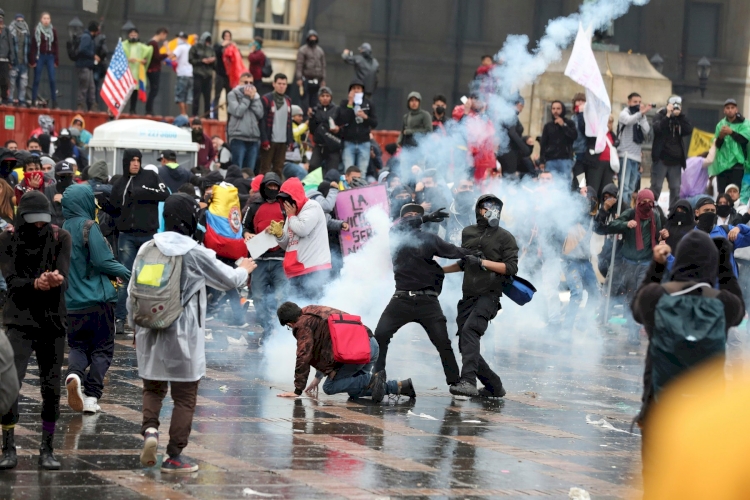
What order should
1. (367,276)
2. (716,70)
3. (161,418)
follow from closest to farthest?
(161,418), (367,276), (716,70)

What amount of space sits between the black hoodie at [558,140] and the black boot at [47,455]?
1290cm

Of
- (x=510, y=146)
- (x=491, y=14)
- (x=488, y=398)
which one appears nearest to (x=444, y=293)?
(x=510, y=146)

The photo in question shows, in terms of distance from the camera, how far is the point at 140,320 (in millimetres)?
7727

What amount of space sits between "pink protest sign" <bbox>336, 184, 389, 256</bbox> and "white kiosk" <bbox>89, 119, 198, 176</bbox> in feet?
15.7

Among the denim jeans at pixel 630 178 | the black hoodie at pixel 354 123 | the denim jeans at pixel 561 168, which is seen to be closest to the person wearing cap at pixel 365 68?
the black hoodie at pixel 354 123

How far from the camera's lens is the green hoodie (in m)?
9.52

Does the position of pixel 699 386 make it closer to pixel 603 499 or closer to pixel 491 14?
pixel 603 499

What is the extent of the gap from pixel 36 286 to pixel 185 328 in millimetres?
986

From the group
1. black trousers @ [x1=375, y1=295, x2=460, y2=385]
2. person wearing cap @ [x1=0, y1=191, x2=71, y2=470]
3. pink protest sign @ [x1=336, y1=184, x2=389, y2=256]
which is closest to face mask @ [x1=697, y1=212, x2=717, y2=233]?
pink protest sign @ [x1=336, y1=184, x2=389, y2=256]

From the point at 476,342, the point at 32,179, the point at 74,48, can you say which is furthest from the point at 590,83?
the point at 74,48

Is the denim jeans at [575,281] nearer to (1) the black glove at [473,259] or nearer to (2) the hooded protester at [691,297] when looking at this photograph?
(1) the black glove at [473,259]

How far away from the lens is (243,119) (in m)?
19.4

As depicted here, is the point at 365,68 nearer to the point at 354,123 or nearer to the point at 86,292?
the point at 354,123

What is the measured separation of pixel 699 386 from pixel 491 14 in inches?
1129
